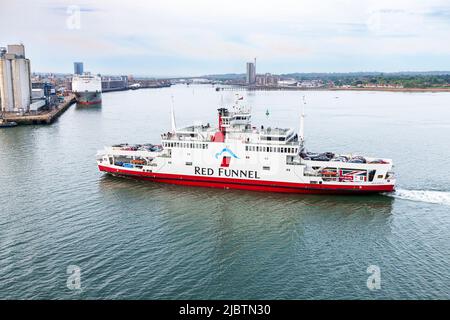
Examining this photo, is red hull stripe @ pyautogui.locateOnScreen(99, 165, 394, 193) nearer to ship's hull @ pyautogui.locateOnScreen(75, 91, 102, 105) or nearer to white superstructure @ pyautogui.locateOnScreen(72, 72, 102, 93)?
ship's hull @ pyautogui.locateOnScreen(75, 91, 102, 105)

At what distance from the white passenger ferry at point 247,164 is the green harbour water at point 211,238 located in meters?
0.66

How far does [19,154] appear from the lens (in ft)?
92.1

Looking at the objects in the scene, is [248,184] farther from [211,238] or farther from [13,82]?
[13,82]

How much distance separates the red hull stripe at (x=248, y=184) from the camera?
19281 millimetres

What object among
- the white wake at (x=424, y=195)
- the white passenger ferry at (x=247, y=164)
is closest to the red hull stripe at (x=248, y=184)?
the white passenger ferry at (x=247, y=164)

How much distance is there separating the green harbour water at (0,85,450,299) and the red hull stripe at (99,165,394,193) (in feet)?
1.36

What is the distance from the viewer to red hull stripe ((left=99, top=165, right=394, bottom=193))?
1928cm

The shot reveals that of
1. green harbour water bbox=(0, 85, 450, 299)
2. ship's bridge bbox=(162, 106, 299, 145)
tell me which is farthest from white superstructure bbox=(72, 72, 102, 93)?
ship's bridge bbox=(162, 106, 299, 145)

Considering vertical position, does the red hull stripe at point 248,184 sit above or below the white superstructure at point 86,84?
below

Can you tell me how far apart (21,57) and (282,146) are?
4348 centimetres

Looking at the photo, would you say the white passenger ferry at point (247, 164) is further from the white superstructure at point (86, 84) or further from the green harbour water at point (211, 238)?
the white superstructure at point (86, 84)
